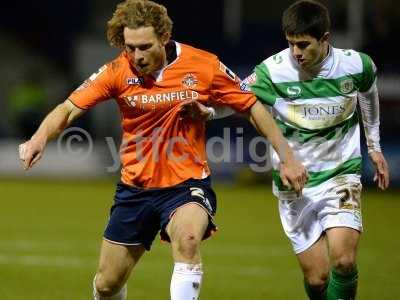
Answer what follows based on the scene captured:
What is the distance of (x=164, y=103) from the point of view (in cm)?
715

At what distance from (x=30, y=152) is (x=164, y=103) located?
3.22 ft

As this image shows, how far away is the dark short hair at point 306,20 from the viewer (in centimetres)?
747

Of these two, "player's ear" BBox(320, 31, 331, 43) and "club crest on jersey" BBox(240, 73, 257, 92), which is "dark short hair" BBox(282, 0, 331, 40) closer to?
"player's ear" BBox(320, 31, 331, 43)

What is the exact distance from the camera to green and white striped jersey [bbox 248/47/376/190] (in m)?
7.71

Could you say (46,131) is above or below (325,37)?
below

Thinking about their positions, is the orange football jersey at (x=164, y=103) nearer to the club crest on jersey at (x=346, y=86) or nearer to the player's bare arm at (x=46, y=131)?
the player's bare arm at (x=46, y=131)

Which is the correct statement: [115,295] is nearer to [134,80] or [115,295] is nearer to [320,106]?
[134,80]

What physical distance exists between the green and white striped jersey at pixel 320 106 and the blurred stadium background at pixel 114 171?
7.39 ft

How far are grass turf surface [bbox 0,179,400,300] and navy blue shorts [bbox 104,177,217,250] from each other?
2.43 meters

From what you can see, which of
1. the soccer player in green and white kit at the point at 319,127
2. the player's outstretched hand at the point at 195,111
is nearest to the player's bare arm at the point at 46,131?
the player's outstretched hand at the point at 195,111

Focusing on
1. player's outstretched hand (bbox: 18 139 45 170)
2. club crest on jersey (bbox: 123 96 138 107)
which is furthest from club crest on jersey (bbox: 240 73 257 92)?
player's outstretched hand (bbox: 18 139 45 170)

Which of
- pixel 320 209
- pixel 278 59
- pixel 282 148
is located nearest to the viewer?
pixel 282 148

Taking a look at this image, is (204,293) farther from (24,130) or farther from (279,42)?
(24,130)

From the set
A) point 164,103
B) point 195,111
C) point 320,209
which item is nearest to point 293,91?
point 320,209
